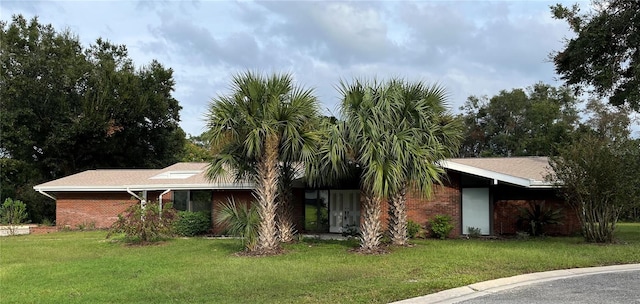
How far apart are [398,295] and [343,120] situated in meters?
6.40

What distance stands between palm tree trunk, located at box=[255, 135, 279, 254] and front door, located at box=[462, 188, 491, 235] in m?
8.02

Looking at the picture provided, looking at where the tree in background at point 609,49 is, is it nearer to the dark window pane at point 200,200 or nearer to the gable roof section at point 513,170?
the gable roof section at point 513,170

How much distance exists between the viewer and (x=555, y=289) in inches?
333

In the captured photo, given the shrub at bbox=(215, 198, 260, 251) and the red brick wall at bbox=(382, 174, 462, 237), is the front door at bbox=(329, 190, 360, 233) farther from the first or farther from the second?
the shrub at bbox=(215, 198, 260, 251)

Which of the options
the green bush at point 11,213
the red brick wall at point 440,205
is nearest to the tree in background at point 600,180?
the red brick wall at point 440,205

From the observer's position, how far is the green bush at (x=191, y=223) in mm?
19281

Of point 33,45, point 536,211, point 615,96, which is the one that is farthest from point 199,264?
point 33,45

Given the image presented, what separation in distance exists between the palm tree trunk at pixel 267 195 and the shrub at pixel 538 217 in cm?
952

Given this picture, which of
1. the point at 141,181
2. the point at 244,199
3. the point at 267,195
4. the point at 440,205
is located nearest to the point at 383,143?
the point at 267,195

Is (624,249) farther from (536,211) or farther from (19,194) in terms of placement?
(19,194)

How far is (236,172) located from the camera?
576 inches

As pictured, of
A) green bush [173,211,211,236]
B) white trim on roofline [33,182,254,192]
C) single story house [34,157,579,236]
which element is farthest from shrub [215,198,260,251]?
green bush [173,211,211,236]

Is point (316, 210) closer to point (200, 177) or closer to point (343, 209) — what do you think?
point (343, 209)

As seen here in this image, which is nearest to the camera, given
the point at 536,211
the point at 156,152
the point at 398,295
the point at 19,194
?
the point at 398,295
